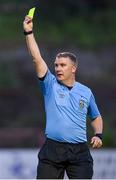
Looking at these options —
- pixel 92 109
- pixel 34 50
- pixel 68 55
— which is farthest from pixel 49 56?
pixel 34 50

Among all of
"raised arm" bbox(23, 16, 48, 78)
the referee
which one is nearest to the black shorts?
the referee

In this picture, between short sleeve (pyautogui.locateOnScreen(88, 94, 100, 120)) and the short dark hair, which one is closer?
the short dark hair

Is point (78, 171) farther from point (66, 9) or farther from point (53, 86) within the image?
point (66, 9)

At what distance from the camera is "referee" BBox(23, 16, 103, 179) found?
816cm

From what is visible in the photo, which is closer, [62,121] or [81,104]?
[62,121]

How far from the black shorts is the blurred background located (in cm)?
1361

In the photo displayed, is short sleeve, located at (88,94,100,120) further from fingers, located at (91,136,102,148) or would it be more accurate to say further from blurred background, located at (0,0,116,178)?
blurred background, located at (0,0,116,178)

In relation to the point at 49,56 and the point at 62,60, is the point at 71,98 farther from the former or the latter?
the point at 49,56

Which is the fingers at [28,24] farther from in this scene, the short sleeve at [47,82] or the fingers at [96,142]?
the fingers at [96,142]

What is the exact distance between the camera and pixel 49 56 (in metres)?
29.2

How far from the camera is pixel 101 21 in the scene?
→ 109 feet

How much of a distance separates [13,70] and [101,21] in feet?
18.7

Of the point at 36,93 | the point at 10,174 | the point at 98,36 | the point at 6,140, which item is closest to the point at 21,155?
the point at 10,174

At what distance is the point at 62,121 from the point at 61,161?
1.13 ft
